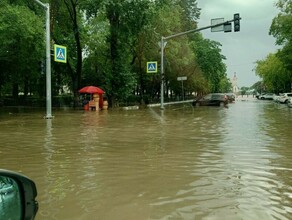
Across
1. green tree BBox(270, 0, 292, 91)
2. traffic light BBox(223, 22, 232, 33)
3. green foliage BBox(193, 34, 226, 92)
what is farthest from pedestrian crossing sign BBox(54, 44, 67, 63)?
green foliage BBox(193, 34, 226, 92)

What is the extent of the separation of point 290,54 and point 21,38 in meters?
34.9

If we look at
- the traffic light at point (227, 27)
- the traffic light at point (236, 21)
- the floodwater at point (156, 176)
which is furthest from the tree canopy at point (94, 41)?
the floodwater at point (156, 176)

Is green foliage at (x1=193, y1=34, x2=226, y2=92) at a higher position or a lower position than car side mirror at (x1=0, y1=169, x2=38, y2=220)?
higher

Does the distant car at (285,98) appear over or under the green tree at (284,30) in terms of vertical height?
→ under

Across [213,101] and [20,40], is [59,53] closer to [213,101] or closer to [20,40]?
[20,40]

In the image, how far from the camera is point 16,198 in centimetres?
254

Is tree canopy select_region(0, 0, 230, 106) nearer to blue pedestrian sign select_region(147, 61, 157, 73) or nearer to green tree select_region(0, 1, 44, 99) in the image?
green tree select_region(0, 1, 44, 99)

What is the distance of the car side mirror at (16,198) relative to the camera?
2496 millimetres

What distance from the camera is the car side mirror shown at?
2496 millimetres

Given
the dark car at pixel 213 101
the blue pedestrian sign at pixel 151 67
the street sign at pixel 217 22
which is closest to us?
the street sign at pixel 217 22

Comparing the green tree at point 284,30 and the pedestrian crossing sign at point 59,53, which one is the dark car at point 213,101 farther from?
the pedestrian crossing sign at point 59,53

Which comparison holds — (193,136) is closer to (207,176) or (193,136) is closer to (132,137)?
(132,137)

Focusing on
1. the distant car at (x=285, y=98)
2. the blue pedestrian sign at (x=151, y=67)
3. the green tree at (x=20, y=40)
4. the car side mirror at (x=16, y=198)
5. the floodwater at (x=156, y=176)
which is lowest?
the floodwater at (x=156, y=176)

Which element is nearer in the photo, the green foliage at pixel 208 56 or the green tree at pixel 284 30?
the green tree at pixel 284 30
